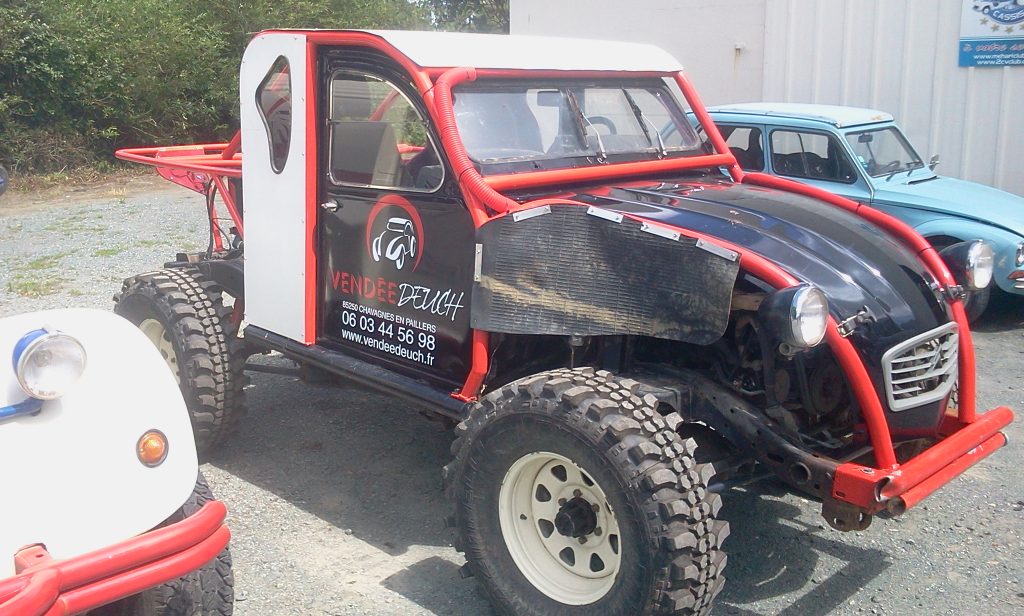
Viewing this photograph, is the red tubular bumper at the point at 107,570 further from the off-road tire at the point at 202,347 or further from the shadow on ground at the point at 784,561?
the off-road tire at the point at 202,347

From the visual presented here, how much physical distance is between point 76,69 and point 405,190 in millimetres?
14493

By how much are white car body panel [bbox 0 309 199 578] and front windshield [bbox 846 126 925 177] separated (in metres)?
6.45

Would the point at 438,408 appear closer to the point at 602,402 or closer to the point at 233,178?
the point at 602,402

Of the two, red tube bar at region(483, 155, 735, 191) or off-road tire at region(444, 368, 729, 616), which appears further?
red tube bar at region(483, 155, 735, 191)

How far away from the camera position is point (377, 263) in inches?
168

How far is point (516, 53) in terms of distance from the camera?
4242mm

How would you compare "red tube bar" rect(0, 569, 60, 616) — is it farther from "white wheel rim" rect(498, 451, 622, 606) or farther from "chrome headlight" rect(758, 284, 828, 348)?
"chrome headlight" rect(758, 284, 828, 348)

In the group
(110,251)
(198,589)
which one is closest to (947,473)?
(198,589)

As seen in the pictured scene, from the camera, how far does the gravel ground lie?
3.75m

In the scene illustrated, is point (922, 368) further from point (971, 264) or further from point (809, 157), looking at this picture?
point (809, 157)

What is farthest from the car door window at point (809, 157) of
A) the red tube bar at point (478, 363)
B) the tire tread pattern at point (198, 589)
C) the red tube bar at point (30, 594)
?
the red tube bar at point (30, 594)

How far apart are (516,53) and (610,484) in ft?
6.57

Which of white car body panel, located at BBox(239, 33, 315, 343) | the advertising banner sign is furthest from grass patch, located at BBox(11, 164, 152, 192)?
the advertising banner sign

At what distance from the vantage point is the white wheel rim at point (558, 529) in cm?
332
